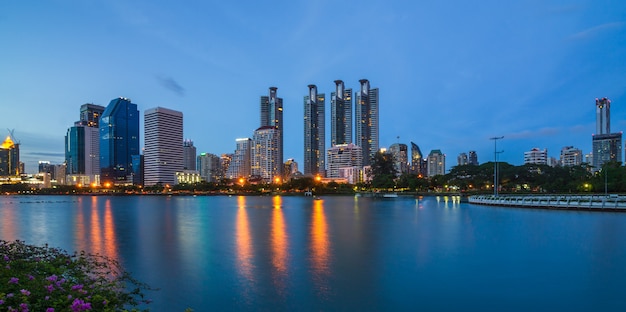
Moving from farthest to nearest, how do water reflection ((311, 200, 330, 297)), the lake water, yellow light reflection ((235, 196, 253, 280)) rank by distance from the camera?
yellow light reflection ((235, 196, 253, 280)), water reflection ((311, 200, 330, 297)), the lake water

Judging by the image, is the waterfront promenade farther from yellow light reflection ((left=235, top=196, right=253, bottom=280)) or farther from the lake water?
yellow light reflection ((left=235, top=196, right=253, bottom=280))

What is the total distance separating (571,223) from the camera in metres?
30.7

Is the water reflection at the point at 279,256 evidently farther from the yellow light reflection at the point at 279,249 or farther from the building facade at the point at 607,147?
the building facade at the point at 607,147

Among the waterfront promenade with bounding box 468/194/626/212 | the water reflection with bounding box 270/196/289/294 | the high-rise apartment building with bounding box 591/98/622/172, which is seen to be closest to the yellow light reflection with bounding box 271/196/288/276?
the water reflection with bounding box 270/196/289/294

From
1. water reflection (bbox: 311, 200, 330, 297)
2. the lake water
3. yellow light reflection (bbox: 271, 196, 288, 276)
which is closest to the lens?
the lake water

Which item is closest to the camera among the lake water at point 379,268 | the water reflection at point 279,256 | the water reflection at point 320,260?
the lake water at point 379,268

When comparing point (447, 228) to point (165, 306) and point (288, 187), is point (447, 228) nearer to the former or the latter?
point (165, 306)

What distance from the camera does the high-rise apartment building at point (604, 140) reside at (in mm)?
174750

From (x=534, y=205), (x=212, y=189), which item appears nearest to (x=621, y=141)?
(x=534, y=205)

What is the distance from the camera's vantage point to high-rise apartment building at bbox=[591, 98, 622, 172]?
6880 inches

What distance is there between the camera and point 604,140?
180 m

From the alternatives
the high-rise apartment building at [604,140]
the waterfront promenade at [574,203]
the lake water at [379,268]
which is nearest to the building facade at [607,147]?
the high-rise apartment building at [604,140]

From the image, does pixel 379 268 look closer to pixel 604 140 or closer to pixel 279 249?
pixel 279 249

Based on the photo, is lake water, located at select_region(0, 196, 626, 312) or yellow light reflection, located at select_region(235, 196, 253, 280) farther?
yellow light reflection, located at select_region(235, 196, 253, 280)
